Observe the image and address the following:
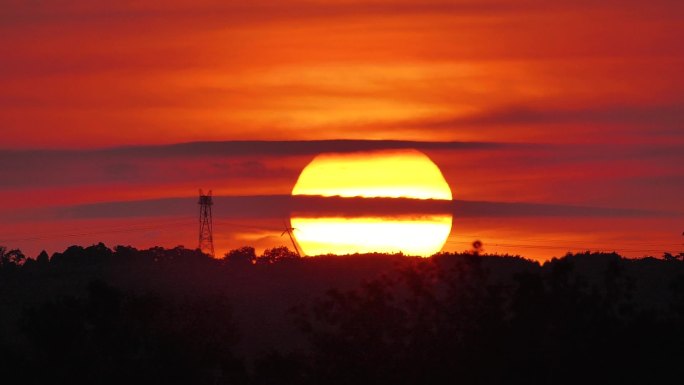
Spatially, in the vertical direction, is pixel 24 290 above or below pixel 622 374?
above

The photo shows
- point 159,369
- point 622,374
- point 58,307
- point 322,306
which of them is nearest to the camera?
point 622,374

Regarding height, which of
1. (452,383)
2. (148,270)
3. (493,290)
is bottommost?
(452,383)

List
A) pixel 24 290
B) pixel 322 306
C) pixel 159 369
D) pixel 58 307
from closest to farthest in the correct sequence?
1. pixel 322 306
2. pixel 159 369
3. pixel 58 307
4. pixel 24 290

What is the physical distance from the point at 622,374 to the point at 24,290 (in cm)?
14669

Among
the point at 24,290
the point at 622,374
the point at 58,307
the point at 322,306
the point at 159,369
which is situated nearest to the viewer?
the point at 622,374

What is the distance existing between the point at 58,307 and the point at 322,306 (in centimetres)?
1834

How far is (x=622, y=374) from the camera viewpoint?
51719 mm

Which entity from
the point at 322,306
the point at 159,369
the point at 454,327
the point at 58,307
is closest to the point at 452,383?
the point at 454,327

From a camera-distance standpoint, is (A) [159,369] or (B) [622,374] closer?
(B) [622,374]

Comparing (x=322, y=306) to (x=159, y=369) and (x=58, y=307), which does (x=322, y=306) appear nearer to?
(x=159, y=369)

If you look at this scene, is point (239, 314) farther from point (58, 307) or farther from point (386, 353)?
point (386, 353)

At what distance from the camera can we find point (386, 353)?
54438 mm

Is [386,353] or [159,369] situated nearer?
[386,353]

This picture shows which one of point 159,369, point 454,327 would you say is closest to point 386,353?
point 454,327
